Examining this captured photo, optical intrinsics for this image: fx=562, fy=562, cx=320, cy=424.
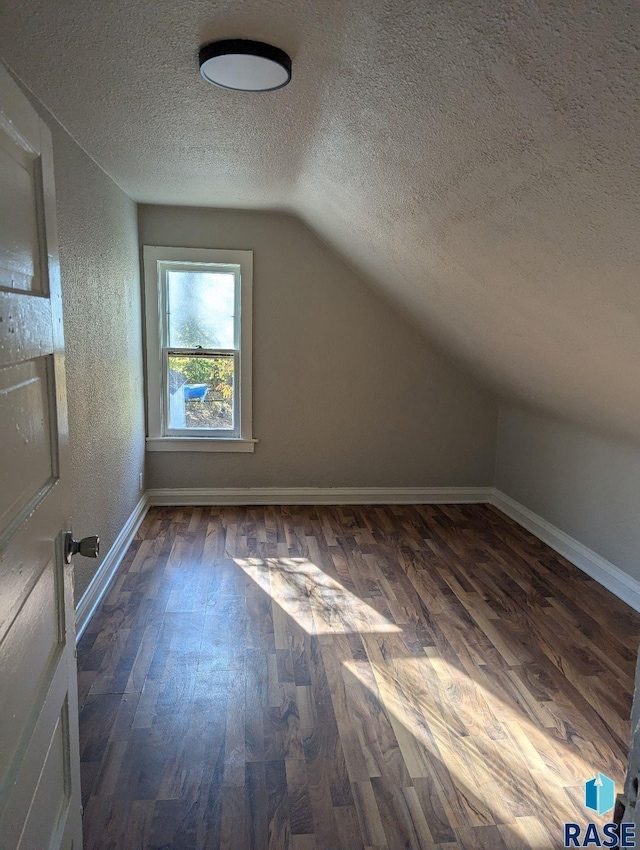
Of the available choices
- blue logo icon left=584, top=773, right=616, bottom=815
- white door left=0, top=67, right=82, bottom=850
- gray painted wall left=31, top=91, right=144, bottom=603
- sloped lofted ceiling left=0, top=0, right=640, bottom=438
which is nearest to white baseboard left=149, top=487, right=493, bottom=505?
gray painted wall left=31, top=91, right=144, bottom=603

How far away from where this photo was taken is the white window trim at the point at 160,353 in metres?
4.06

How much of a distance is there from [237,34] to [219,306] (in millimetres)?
2783

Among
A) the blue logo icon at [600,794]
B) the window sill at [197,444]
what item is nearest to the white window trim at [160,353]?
the window sill at [197,444]

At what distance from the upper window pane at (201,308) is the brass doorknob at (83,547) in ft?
10.2

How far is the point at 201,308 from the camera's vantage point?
13.8 ft

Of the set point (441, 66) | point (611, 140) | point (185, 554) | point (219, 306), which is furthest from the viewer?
point (219, 306)

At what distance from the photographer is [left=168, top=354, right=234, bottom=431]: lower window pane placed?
4270mm

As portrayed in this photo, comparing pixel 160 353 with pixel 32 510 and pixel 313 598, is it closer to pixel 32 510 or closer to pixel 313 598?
pixel 313 598

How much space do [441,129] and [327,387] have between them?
2.93 meters

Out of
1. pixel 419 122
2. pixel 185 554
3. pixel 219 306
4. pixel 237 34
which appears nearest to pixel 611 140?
pixel 419 122

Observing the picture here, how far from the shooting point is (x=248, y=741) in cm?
194

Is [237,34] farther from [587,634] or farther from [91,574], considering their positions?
[587,634]

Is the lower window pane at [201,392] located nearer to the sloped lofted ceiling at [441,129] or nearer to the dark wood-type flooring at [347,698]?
the dark wood-type flooring at [347,698]

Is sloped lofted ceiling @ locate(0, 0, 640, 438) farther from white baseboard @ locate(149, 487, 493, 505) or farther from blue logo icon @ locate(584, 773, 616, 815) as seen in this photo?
white baseboard @ locate(149, 487, 493, 505)
